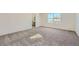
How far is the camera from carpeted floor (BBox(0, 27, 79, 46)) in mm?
1636

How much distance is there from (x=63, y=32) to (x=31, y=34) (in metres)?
0.40

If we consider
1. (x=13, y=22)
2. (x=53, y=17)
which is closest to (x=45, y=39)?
(x=53, y=17)

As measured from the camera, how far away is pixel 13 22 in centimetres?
167

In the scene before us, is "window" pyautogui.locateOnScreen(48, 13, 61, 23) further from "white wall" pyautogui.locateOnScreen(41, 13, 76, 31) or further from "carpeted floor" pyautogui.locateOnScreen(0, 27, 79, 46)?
"carpeted floor" pyautogui.locateOnScreen(0, 27, 79, 46)

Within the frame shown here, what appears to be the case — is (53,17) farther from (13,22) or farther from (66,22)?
(13,22)

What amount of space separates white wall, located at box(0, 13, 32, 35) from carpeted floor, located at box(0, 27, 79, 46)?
7 cm

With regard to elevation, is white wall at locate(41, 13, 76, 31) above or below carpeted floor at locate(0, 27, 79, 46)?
above

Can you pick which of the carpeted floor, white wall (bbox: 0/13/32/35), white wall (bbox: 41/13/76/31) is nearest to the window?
white wall (bbox: 41/13/76/31)

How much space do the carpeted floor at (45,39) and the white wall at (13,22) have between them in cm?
7

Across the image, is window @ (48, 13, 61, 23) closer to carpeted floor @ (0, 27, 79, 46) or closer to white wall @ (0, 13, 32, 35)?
carpeted floor @ (0, 27, 79, 46)

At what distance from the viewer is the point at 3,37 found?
1.64 m

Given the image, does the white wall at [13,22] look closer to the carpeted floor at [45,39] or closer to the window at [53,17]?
the carpeted floor at [45,39]

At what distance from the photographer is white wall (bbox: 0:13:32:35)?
1648 mm
